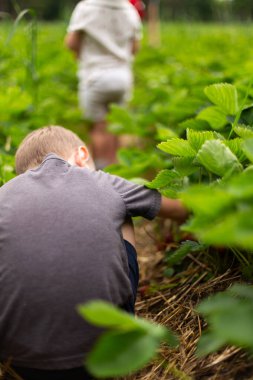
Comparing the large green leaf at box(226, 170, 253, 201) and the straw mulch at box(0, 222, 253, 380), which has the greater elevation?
the large green leaf at box(226, 170, 253, 201)

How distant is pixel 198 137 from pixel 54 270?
0.46 meters

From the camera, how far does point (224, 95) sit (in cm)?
175

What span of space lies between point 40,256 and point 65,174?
28 centimetres

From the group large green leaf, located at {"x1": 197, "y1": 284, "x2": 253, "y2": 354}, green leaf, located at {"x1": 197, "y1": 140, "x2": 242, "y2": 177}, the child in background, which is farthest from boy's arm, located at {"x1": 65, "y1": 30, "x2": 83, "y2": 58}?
large green leaf, located at {"x1": 197, "y1": 284, "x2": 253, "y2": 354}

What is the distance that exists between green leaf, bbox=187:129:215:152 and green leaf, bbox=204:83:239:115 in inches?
12.8

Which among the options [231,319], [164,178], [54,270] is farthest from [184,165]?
[231,319]

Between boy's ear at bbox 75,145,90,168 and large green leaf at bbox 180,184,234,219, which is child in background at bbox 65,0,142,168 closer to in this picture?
boy's ear at bbox 75,145,90,168

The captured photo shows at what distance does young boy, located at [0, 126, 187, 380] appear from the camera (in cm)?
138

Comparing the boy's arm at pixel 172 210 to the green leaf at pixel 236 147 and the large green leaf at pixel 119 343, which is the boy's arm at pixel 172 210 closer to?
the green leaf at pixel 236 147

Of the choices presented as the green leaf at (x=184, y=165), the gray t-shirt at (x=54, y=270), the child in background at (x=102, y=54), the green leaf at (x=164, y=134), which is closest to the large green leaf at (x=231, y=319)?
the gray t-shirt at (x=54, y=270)

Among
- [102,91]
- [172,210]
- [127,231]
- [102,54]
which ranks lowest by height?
[102,91]

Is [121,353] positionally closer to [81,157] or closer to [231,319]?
[231,319]

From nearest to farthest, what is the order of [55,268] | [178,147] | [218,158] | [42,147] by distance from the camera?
[218,158] → [55,268] → [178,147] → [42,147]

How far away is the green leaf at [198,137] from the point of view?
143 cm
